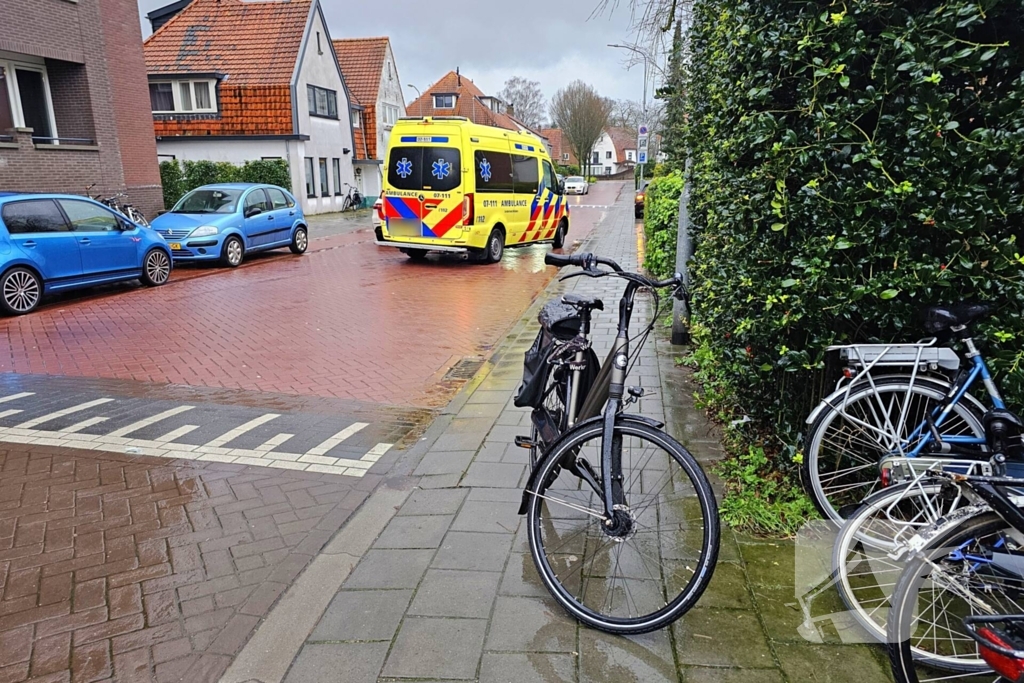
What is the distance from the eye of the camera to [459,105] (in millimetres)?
60469

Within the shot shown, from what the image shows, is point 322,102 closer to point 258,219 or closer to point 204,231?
point 258,219

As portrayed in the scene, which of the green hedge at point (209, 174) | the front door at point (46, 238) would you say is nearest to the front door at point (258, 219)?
the front door at point (46, 238)

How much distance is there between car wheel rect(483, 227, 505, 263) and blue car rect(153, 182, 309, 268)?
15.7 feet

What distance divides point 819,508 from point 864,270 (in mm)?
1128

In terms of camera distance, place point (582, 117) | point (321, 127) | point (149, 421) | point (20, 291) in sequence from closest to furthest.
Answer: point (149, 421), point (20, 291), point (321, 127), point (582, 117)

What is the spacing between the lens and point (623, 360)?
280 cm

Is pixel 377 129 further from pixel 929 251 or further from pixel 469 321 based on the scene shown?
pixel 929 251

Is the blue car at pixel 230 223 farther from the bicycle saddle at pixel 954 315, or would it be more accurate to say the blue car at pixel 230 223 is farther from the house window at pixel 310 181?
the bicycle saddle at pixel 954 315

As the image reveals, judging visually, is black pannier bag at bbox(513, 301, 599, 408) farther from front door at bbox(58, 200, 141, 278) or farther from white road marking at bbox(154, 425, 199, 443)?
front door at bbox(58, 200, 141, 278)

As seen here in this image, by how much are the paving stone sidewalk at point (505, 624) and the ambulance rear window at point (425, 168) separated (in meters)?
10.8

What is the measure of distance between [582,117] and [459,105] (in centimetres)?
1997

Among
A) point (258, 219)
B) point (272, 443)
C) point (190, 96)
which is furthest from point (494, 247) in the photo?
point (190, 96)

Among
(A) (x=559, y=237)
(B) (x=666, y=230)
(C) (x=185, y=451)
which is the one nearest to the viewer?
(C) (x=185, y=451)

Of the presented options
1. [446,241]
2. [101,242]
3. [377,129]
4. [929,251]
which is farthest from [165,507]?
[377,129]
